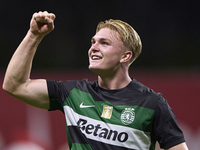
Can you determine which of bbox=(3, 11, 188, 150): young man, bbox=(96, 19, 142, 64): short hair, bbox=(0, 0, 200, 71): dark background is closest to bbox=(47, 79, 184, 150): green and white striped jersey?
bbox=(3, 11, 188, 150): young man

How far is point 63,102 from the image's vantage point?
3156mm

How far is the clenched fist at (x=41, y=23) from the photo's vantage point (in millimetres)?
2953

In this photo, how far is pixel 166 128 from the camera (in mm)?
2971

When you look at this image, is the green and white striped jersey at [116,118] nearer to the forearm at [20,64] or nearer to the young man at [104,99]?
the young man at [104,99]

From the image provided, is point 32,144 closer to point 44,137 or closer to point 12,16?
point 44,137

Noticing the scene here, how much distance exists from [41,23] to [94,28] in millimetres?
5325

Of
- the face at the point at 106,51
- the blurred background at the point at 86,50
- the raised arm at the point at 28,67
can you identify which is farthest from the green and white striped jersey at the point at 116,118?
the blurred background at the point at 86,50

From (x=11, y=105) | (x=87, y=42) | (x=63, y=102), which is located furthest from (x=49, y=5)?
(x=63, y=102)

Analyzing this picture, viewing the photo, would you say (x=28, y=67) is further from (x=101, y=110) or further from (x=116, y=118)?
(x=116, y=118)

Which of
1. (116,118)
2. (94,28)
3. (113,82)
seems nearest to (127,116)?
(116,118)

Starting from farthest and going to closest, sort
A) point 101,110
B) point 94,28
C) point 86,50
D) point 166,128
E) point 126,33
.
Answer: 1. point 94,28
2. point 86,50
3. point 126,33
4. point 101,110
5. point 166,128

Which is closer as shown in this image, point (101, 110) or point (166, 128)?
point (166, 128)

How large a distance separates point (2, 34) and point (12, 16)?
523 mm

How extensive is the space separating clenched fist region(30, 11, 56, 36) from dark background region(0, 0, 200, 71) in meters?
4.43
